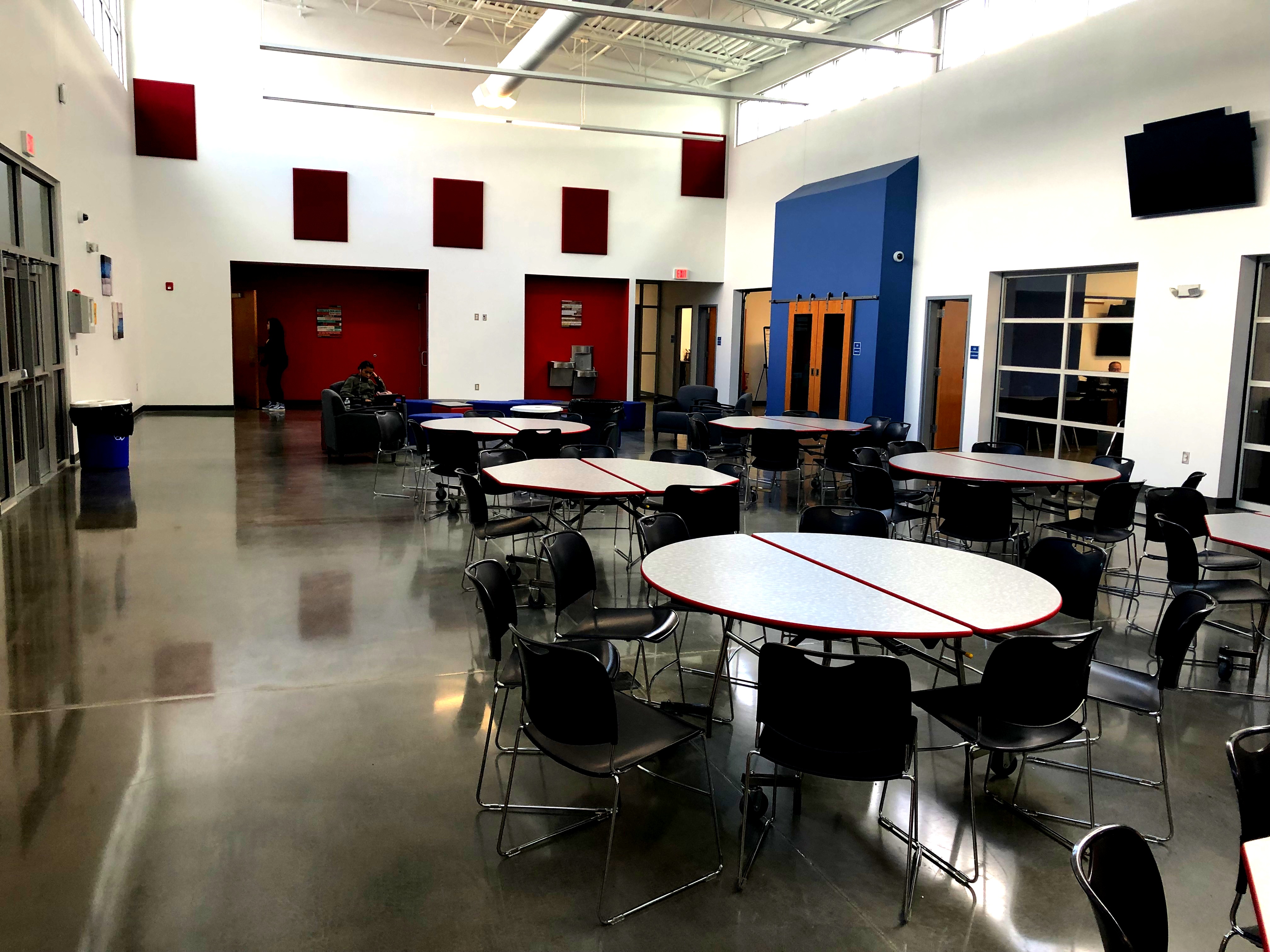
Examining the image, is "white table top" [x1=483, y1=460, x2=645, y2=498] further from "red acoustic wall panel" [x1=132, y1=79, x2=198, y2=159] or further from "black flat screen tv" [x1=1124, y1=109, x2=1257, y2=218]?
"red acoustic wall panel" [x1=132, y1=79, x2=198, y2=159]

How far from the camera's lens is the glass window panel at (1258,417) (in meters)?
8.55

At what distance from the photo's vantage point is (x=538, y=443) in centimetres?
767

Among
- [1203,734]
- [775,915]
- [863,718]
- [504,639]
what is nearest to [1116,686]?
[1203,734]

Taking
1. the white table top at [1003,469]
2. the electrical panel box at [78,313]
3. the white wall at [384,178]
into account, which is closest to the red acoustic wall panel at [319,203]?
the white wall at [384,178]

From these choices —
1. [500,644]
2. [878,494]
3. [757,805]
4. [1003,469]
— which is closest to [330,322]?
[878,494]

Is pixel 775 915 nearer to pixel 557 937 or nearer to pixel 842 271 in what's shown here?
pixel 557 937

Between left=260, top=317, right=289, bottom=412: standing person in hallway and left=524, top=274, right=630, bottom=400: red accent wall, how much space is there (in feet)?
14.5

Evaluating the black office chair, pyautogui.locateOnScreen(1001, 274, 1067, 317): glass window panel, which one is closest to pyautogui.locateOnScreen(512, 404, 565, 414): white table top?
pyautogui.locateOnScreen(1001, 274, 1067, 317): glass window panel

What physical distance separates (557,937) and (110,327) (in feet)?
41.7

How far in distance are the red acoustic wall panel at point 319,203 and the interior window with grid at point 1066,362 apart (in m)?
10.7

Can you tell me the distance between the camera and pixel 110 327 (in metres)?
12.6

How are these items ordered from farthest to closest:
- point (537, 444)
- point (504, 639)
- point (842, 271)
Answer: point (842, 271)
point (537, 444)
point (504, 639)

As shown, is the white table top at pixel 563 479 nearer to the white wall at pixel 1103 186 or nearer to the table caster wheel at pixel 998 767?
the table caster wheel at pixel 998 767

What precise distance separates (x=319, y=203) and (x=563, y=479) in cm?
1215
